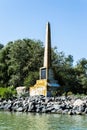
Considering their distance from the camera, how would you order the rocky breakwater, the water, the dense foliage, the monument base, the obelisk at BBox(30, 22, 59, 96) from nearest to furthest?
the water
the rocky breakwater
the monument base
the obelisk at BBox(30, 22, 59, 96)
the dense foliage

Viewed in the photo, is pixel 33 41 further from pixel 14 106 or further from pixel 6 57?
pixel 14 106

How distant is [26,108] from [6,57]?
28.9 meters

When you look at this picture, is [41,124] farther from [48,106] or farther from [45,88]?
[45,88]

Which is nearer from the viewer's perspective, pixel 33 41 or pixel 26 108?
pixel 26 108

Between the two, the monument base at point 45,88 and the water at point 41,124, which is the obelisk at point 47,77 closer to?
the monument base at point 45,88

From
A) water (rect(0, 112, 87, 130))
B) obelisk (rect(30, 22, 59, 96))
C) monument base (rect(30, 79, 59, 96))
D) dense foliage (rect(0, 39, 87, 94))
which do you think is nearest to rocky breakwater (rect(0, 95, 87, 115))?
water (rect(0, 112, 87, 130))

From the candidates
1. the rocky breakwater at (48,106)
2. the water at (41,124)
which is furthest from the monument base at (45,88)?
the water at (41,124)

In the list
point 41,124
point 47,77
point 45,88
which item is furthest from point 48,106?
point 47,77

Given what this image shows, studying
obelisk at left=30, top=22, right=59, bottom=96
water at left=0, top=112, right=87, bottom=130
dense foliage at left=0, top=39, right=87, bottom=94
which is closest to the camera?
water at left=0, top=112, right=87, bottom=130

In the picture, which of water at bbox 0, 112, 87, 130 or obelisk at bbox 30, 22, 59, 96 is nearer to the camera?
water at bbox 0, 112, 87, 130

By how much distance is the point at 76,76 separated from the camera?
52281mm

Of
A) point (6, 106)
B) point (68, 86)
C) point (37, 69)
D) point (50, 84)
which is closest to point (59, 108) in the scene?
point (6, 106)

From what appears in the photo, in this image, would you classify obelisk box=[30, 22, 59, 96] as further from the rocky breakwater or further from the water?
Result: the water

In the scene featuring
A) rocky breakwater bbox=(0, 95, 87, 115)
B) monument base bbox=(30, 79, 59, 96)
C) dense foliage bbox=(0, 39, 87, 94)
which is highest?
dense foliage bbox=(0, 39, 87, 94)
